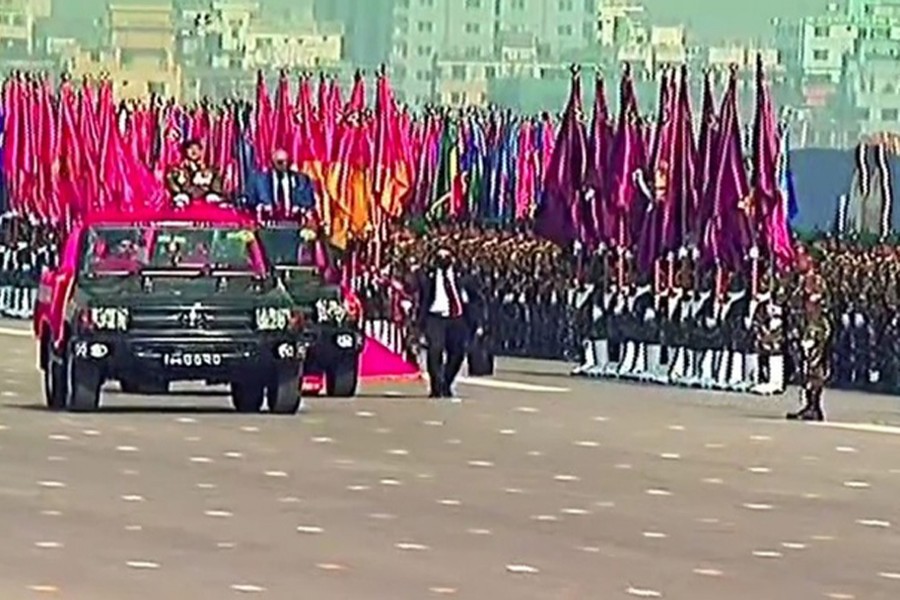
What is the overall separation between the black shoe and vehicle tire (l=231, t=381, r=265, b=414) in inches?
184

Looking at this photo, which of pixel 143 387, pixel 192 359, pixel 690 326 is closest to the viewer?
pixel 192 359

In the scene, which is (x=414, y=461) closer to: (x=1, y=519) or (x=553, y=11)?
(x=1, y=519)

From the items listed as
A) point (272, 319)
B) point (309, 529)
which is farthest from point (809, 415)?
point (309, 529)

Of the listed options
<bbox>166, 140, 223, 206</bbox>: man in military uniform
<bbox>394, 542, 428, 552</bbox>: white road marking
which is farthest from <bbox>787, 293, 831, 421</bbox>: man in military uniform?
<bbox>394, 542, 428, 552</bbox>: white road marking

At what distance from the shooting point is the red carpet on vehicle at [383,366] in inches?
1483

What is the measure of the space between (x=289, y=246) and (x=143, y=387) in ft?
10.4

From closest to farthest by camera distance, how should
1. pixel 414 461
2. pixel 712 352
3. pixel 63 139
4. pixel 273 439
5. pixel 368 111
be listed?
pixel 414 461, pixel 273 439, pixel 712 352, pixel 368 111, pixel 63 139

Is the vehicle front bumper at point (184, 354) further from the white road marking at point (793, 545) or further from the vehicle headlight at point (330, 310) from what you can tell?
the white road marking at point (793, 545)

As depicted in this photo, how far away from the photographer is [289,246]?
3469 cm

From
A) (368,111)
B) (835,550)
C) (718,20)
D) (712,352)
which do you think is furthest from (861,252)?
(718,20)

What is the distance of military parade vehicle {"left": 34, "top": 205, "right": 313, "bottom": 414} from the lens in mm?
30641

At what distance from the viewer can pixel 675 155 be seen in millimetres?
42344

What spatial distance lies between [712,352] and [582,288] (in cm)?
381

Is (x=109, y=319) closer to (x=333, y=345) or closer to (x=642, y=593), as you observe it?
(x=333, y=345)
